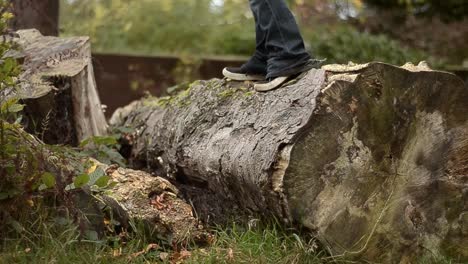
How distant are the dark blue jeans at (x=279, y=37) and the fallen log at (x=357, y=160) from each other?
0.63 feet

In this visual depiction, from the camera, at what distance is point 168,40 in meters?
10.5

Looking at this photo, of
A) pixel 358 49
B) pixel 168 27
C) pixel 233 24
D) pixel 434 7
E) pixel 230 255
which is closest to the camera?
pixel 230 255

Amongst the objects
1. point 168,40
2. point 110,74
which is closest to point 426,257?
point 110,74

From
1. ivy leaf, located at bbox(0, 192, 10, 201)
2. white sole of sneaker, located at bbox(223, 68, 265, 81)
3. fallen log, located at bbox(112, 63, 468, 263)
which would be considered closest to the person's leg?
white sole of sneaker, located at bbox(223, 68, 265, 81)

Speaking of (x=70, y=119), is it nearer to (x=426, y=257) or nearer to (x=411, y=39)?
(x=426, y=257)

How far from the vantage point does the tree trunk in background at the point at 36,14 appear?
611 centimetres

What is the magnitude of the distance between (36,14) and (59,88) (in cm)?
130

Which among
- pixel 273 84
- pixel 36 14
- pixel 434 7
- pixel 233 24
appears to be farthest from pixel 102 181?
pixel 434 7

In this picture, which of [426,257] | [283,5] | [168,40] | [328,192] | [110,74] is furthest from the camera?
[168,40]

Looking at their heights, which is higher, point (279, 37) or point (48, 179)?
point (279, 37)

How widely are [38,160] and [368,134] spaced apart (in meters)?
1.62

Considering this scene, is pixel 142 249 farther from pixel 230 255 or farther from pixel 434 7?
pixel 434 7

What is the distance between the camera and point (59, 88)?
5129mm

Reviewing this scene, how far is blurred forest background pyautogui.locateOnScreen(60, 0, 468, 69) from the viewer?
10.2 metres
